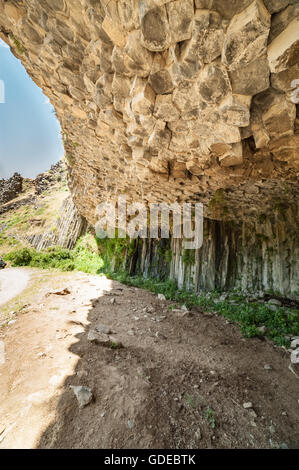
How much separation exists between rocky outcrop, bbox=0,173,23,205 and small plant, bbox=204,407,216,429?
126ft

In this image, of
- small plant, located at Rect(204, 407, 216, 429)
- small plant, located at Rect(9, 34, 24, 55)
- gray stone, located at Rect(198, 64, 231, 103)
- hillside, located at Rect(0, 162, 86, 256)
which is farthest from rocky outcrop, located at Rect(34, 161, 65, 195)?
small plant, located at Rect(204, 407, 216, 429)

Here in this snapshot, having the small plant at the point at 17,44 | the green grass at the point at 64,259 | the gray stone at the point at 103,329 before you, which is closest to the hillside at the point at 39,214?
the green grass at the point at 64,259

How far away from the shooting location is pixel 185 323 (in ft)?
15.4

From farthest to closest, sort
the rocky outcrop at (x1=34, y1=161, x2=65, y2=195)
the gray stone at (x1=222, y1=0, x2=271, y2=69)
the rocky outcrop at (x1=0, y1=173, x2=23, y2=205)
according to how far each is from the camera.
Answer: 1. the rocky outcrop at (x1=0, y1=173, x2=23, y2=205)
2. the rocky outcrop at (x1=34, y1=161, x2=65, y2=195)
3. the gray stone at (x1=222, y1=0, x2=271, y2=69)

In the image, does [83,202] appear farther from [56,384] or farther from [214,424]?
[214,424]

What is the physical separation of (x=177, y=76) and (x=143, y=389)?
12.6ft

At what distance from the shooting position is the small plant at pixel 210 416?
6.40 ft

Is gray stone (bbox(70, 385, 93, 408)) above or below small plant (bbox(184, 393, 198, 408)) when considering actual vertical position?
above

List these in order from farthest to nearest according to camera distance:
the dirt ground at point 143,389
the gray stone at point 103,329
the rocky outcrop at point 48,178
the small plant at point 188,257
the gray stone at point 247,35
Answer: the rocky outcrop at point 48,178 → the small plant at point 188,257 → the gray stone at point 103,329 → the dirt ground at point 143,389 → the gray stone at point 247,35

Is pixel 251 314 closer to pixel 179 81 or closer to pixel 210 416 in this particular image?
pixel 210 416

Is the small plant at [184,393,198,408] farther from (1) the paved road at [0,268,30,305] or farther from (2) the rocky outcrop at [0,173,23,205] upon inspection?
(2) the rocky outcrop at [0,173,23,205]

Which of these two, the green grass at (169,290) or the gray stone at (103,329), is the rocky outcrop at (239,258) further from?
the gray stone at (103,329)

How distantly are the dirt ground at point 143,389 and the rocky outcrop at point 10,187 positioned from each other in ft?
116

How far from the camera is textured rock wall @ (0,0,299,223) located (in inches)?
72.1
